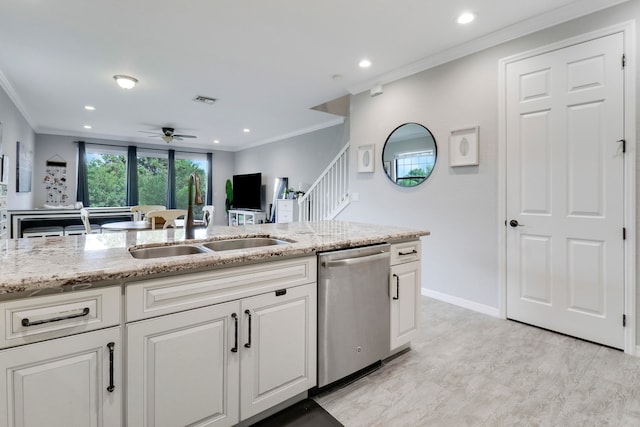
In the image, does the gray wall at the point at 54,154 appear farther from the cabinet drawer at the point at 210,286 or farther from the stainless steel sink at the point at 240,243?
the cabinet drawer at the point at 210,286

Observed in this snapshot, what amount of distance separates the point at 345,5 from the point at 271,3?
59 cm

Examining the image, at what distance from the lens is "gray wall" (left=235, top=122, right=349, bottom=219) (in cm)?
635

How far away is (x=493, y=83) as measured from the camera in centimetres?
298

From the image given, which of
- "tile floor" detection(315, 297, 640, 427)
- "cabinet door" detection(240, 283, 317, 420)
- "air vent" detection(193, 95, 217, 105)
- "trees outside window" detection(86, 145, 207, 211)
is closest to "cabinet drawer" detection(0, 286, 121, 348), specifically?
"cabinet door" detection(240, 283, 317, 420)

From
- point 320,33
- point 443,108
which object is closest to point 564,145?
point 443,108

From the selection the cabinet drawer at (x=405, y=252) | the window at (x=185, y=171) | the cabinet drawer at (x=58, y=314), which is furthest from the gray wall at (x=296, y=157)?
the cabinet drawer at (x=58, y=314)

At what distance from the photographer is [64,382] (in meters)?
1.06

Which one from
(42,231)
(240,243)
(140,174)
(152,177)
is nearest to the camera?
(240,243)

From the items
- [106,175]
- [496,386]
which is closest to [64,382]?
[496,386]

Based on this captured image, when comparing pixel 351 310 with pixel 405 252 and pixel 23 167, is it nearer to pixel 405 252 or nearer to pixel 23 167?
pixel 405 252

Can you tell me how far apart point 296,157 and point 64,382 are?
21.2 feet

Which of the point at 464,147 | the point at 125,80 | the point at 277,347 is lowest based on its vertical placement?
the point at 277,347

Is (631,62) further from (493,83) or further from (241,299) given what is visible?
(241,299)

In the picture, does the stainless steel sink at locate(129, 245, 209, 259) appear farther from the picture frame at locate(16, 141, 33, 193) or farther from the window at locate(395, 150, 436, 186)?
the picture frame at locate(16, 141, 33, 193)
